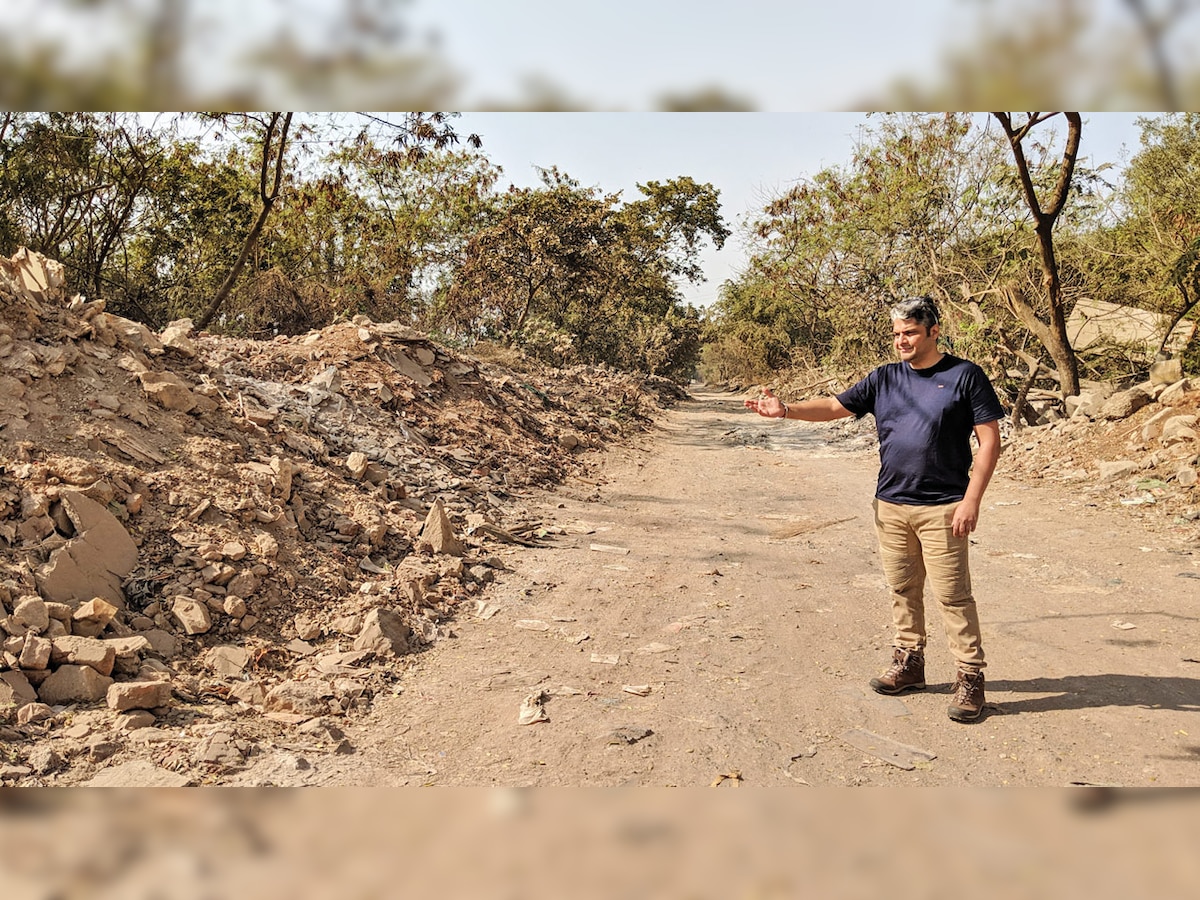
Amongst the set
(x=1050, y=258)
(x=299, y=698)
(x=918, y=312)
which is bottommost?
(x=299, y=698)

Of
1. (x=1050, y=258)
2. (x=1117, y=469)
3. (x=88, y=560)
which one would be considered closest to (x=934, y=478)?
(x=88, y=560)

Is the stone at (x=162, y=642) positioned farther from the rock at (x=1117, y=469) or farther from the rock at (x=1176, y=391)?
the rock at (x=1176, y=391)

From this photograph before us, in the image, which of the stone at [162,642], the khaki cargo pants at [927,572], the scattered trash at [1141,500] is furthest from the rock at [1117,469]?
the stone at [162,642]

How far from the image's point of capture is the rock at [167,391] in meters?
5.95

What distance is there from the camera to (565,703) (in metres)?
3.77

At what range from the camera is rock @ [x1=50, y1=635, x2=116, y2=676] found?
3.46m

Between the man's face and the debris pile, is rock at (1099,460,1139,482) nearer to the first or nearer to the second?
the debris pile

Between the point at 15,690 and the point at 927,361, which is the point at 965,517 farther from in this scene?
the point at 15,690

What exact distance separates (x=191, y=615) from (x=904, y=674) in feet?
11.5

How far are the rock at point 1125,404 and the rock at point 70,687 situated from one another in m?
10.6

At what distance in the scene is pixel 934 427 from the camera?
3613 mm

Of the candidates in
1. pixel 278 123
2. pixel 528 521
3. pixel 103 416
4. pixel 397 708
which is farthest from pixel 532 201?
pixel 397 708

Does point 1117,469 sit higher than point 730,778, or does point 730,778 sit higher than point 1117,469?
point 1117,469

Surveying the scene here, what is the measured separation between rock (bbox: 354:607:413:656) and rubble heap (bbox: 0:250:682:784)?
0.5 inches
